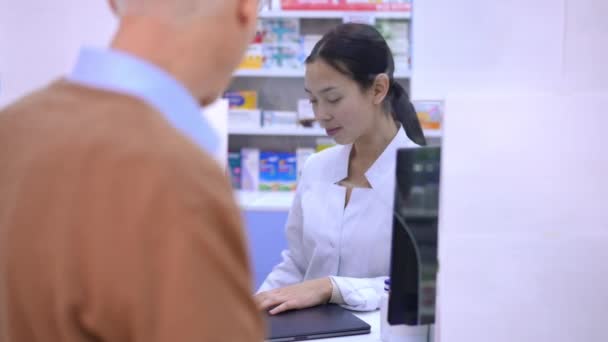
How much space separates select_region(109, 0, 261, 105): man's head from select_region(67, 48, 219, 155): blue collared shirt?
0.02 m

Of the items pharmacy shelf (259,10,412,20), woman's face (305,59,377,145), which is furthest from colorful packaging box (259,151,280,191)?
woman's face (305,59,377,145)

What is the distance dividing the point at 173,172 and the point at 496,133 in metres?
0.94

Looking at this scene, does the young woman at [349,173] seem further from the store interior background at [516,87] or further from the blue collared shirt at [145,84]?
the blue collared shirt at [145,84]

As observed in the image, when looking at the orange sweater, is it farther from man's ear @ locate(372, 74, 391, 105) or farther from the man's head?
man's ear @ locate(372, 74, 391, 105)

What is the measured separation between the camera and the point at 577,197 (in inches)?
54.2

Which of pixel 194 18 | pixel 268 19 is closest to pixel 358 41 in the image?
pixel 194 18

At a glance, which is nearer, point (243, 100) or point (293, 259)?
point (293, 259)

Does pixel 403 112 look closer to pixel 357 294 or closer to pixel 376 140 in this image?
pixel 376 140

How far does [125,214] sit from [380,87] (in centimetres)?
169

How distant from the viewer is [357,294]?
70.5 inches

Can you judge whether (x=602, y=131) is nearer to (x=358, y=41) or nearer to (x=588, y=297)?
(x=588, y=297)

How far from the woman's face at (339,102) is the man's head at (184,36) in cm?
136

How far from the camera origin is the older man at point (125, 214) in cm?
60

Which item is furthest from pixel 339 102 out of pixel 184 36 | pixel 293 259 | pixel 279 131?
pixel 279 131
